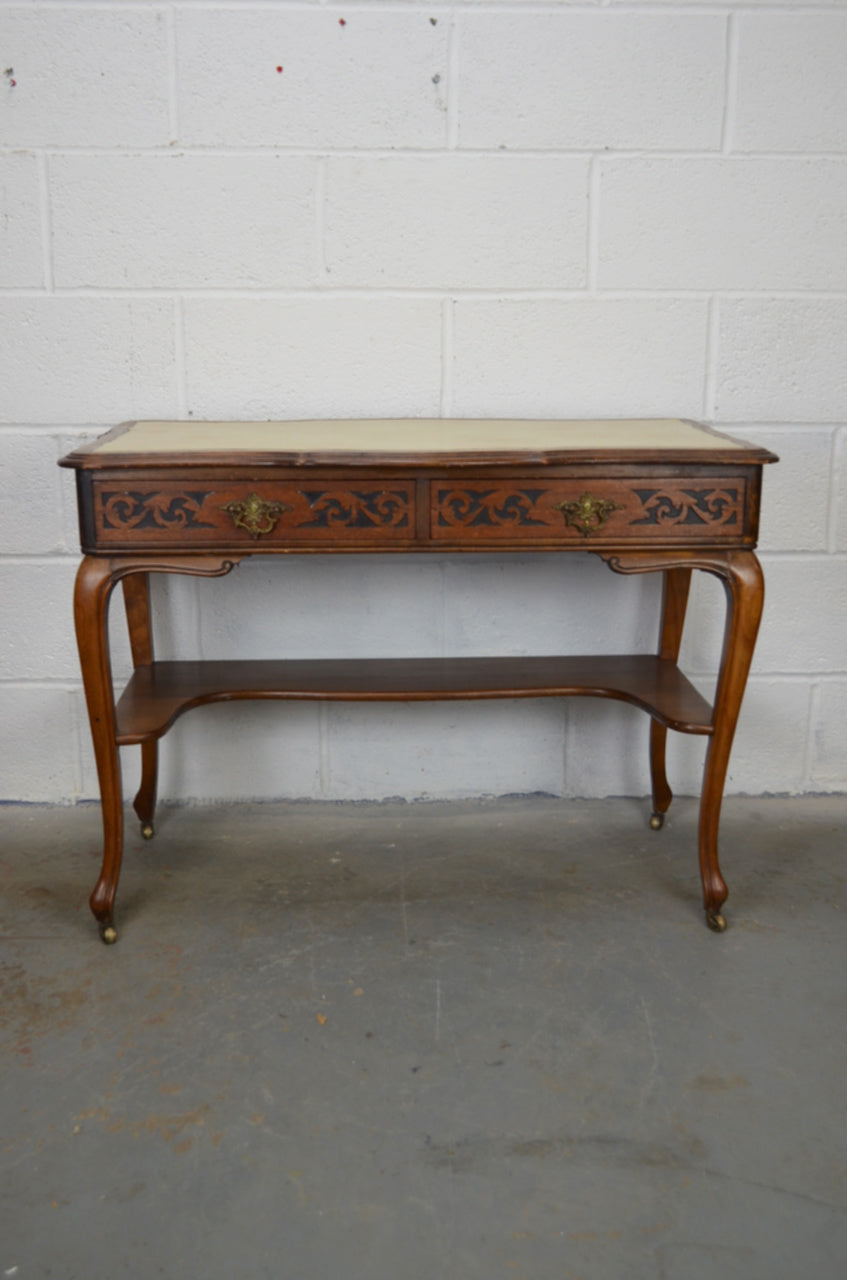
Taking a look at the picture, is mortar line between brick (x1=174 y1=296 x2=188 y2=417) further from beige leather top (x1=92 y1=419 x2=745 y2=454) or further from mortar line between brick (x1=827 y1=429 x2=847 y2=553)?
mortar line between brick (x1=827 y1=429 x2=847 y2=553)

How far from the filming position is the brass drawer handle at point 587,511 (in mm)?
2049

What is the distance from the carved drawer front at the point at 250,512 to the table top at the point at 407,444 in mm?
49

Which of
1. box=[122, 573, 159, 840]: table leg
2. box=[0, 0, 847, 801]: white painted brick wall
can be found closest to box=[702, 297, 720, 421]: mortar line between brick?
box=[0, 0, 847, 801]: white painted brick wall

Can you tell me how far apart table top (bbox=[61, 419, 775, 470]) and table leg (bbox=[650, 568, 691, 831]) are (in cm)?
37

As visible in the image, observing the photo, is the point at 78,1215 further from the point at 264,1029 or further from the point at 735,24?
the point at 735,24

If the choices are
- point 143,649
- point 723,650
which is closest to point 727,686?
point 723,650

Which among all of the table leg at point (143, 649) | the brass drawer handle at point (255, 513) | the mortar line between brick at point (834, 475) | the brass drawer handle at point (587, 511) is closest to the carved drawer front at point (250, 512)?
the brass drawer handle at point (255, 513)

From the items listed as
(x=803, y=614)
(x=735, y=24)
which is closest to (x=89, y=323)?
(x=735, y=24)

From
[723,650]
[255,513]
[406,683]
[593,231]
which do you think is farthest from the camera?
[593,231]

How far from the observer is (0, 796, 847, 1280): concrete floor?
149cm

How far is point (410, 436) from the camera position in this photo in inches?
88.0

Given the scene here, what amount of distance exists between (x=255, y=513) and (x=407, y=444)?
31cm

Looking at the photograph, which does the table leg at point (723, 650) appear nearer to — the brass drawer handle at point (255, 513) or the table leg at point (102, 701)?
the brass drawer handle at point (255, 513)

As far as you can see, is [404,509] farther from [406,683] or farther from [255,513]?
[406,683]
